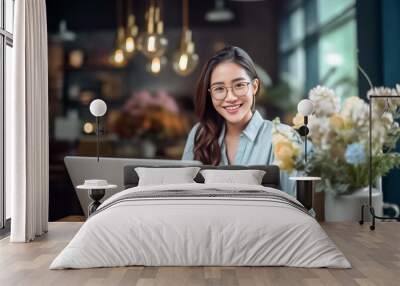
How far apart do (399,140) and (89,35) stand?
379 cm

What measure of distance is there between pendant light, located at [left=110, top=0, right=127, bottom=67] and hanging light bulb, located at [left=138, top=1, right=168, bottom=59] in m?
0.21

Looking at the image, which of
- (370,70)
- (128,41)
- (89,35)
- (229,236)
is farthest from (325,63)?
(229,236)

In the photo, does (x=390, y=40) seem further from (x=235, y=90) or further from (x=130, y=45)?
(x=130, y=45)

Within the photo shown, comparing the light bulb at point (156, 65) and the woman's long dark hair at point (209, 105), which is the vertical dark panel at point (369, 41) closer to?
the woman's long dark hair at point (209, 105)

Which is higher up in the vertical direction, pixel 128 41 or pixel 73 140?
pixel 128 41

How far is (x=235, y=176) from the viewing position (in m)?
6.24

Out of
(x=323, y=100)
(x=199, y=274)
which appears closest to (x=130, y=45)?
(x=323, y=100)

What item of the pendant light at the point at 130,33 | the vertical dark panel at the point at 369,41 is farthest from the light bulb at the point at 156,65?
the vertical dark panel at the point at 369,41

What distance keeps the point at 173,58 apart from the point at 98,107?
1056mm

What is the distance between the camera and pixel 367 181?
6.77 meters

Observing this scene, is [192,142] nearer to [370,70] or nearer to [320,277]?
[370,70]

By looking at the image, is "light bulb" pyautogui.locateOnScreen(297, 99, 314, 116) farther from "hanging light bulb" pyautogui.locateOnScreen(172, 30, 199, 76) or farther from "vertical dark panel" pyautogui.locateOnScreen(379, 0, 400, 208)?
Result: "hanging light bulb" pyautogui.locateOnScreen(172, 30, 199, 76)

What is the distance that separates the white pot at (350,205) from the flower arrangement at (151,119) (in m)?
1.85

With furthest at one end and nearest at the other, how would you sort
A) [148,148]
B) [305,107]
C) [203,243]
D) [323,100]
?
[148,148] < [323,100] < [305,107] < [203,243]
